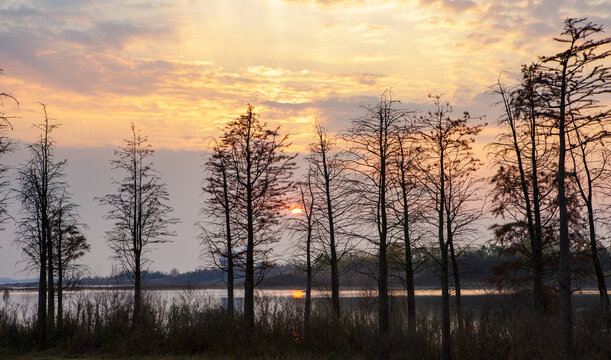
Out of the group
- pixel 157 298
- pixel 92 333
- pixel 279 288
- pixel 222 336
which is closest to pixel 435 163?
pixel 222 336

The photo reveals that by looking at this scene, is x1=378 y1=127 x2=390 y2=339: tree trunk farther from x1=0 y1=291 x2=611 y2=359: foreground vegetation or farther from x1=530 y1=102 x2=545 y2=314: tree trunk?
x1=530 y1=102 x2=545 y2=314: tree trunk

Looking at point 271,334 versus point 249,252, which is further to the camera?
point 249,252

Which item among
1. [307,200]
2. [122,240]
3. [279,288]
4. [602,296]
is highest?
[307,200]

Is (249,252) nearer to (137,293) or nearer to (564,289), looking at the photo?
(137,293)

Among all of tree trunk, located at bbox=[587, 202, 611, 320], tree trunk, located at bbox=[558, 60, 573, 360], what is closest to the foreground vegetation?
tree trunk, located at bbox=[587, 202, 611, 320]

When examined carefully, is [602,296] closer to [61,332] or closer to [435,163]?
[435,163]

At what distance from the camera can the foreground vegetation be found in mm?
20625

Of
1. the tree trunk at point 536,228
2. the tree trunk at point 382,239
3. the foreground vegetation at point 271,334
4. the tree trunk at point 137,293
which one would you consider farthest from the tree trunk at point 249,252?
the tree trunk at point 536,228

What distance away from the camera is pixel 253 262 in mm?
32594

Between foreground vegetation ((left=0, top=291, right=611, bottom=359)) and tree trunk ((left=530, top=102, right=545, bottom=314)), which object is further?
tree trunk ((left=530, top=102, right=545, bottom=314))

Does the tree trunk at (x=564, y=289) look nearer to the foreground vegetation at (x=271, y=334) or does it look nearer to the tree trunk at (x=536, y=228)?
the foreground vegetation at (x=271, y=334)

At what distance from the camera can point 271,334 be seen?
24.8 m

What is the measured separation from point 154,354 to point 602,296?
73.5 ft

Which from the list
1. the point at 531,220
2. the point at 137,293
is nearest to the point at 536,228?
the point at 531,220
